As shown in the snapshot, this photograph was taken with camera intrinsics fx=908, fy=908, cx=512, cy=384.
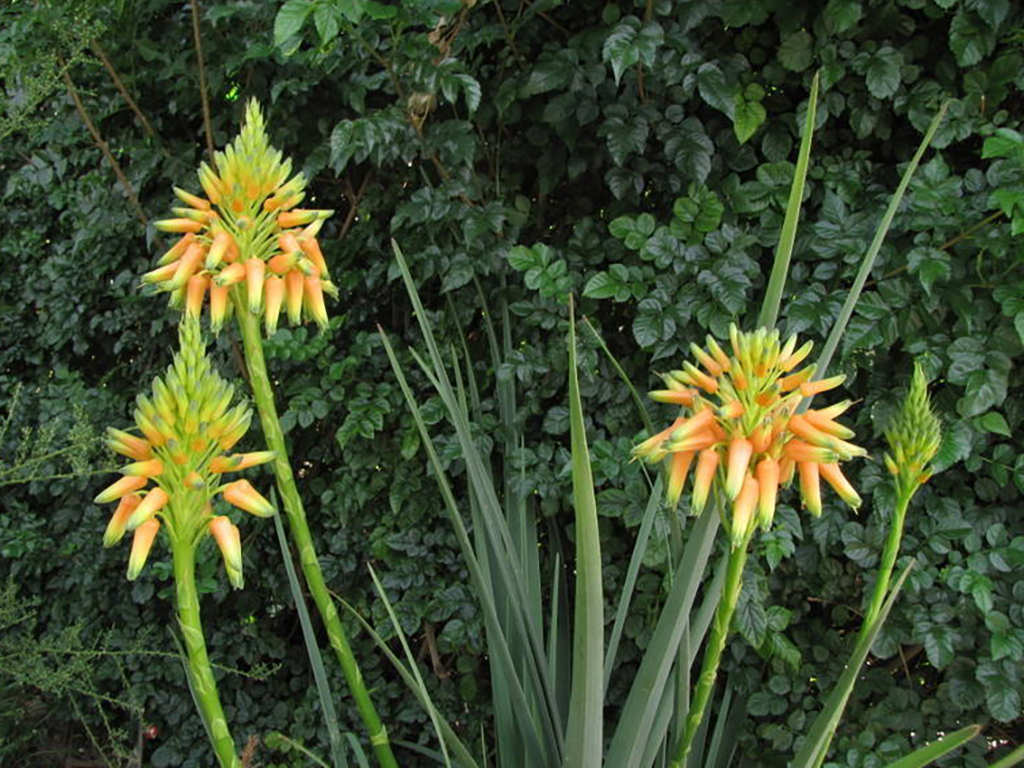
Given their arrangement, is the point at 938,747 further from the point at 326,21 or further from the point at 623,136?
the point at 326,21

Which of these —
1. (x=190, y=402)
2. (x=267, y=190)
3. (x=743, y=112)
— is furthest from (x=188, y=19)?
(x=190, y=402)

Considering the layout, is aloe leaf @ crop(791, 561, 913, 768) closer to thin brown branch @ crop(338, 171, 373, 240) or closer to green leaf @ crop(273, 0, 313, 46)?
green leaf @ crop(273, 0, 313, 46)

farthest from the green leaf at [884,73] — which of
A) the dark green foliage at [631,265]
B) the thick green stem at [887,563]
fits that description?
the thick green stem at [887,563]

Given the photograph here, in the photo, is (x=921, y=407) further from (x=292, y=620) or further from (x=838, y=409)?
(x=292, y=620)

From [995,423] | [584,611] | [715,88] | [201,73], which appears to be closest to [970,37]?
[715,88]

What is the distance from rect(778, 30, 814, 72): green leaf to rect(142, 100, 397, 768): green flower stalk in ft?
3.17

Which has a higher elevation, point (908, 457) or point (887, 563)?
point (908, 457)

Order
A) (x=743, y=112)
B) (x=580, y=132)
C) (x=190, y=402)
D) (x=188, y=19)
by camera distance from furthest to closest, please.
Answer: (x=188, y=19)
(x=580, y=132)
(x=743, y=112)
(x=190, y=402)

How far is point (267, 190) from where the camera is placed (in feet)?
2.93

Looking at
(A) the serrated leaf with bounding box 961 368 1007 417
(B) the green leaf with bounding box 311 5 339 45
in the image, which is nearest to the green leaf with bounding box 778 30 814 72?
(A) the serrated leaf with bounding box 961 368 1007 417

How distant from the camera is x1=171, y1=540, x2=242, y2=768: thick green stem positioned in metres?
0.70

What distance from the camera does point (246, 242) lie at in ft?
2.91

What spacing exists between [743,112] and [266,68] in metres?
1.04

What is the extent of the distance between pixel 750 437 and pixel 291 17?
993 millimetres
